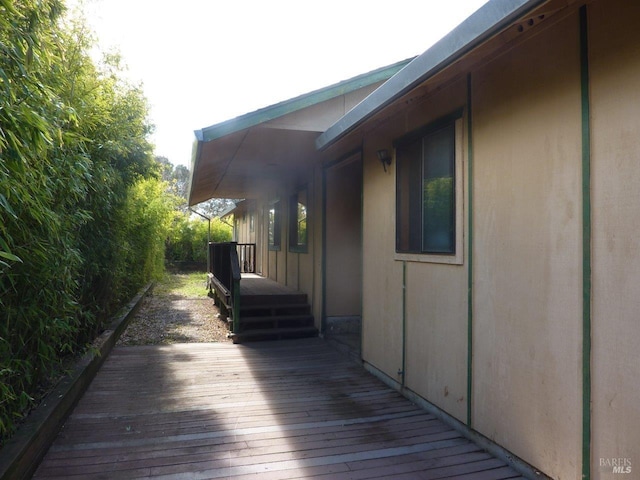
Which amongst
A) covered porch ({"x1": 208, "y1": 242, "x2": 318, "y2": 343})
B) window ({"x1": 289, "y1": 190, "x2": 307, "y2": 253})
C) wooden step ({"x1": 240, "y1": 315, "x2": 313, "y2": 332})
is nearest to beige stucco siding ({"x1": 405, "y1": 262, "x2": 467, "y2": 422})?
covered porch ({"x1": 208, "y1": 242, "x2": 318, "y2": 343})

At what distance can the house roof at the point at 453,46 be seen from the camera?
187 cm

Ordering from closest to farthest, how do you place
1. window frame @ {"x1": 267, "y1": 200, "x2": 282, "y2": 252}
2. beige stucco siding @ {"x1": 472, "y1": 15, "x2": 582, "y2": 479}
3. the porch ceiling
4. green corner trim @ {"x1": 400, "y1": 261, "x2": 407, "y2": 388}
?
beige stucco siding @ {"x1": 472, "y1": 15, "x2": 582, "y2": 479}
green corner trim @ {"x1": 400, "y1": 261, "x2": 407, "y2": 388}
the porch ceiling
window frame @ {"x1": 267, "y1": 200, "x2": 282, "y2": 252}

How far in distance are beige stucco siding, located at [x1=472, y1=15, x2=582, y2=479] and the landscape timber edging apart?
→ 2.69m

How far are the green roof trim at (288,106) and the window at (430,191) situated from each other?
1322 mm

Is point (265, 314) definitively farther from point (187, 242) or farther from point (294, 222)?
point (187, 242)

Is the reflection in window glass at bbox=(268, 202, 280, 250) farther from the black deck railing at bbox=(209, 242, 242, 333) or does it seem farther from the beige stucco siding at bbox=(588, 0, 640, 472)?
the beige stucco siding at bbox=(588, 0, 640, 472)

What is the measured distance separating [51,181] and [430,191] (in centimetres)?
266

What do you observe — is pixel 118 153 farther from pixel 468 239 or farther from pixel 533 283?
pixel 533 283

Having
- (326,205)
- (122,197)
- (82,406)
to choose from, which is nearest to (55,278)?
(82,406)

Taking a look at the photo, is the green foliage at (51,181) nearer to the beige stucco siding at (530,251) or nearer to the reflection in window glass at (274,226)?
the beige stucco siding at (530,251)

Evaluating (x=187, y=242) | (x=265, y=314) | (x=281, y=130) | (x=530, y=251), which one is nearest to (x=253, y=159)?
(x=281, y=130)

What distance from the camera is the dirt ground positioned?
236 inches

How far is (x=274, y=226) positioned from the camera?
927 cm

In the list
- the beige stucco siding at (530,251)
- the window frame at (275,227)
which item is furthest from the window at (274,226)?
the beige stucco siding at (530,251)
